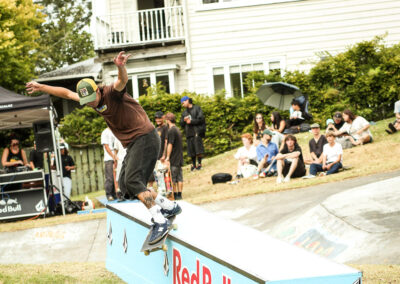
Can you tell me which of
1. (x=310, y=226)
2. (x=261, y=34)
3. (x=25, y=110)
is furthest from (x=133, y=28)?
(x=310, y=226)

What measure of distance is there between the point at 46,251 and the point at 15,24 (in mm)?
16217

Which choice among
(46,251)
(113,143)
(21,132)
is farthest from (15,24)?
(46,251)

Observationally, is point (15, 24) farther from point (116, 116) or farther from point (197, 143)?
point (116, 116)

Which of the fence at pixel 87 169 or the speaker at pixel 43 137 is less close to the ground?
the speaker at pixel 43 137

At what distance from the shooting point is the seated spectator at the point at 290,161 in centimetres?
1297

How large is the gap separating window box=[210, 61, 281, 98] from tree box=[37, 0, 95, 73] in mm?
26884

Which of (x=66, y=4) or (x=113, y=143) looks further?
(x=66, y=4)

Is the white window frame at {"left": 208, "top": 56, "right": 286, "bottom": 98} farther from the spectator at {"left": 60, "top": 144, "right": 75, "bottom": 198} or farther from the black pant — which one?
the black pant

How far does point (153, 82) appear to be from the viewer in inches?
846

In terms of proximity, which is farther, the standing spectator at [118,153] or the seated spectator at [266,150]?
the seated spectator at [266,150]

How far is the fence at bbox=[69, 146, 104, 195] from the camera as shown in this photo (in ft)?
64.6

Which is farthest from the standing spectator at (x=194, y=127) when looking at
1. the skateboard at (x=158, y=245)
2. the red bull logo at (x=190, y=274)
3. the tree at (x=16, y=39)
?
the red bull logo at (x=190, y=274)

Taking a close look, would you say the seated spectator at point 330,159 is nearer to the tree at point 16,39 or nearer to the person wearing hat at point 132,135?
the person wearing hat at point 132,135

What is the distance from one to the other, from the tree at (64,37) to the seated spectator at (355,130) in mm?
33670
